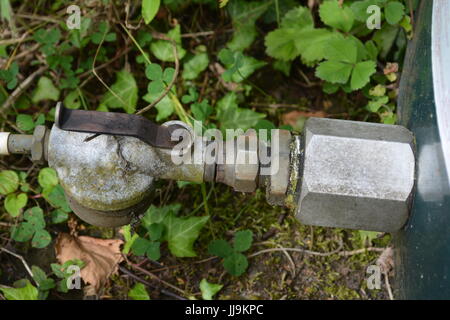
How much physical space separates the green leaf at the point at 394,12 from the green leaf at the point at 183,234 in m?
0.75

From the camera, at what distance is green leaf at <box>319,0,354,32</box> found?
4.86 ft

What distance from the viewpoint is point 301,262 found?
151 cm

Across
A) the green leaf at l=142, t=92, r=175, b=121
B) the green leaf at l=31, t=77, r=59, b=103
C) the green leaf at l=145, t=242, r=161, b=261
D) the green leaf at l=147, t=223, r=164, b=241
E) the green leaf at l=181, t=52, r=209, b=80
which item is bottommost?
the green leaf at l=145, t=242, r=161, b=261

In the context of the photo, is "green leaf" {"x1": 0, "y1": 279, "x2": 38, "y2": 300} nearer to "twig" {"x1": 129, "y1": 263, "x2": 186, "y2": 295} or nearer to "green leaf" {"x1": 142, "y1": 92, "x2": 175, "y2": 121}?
"twig" {"x1": 129, "y1": 263, "x2": 186, "y2": 295}

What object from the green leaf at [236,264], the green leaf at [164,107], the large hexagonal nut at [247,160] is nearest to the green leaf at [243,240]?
the green leaf at [236,264]

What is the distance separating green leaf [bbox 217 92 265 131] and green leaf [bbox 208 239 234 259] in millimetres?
356

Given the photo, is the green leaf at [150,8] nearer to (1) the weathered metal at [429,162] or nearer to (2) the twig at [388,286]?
(1) the weathered metal at [429,162]

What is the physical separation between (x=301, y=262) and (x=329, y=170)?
1.64 feet

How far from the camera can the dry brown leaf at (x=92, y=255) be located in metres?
1.48

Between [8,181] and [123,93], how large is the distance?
442 millimetres

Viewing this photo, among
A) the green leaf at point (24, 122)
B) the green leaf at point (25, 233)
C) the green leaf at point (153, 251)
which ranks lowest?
the green leaf at point (153, 251)

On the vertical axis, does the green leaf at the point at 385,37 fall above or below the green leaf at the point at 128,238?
above

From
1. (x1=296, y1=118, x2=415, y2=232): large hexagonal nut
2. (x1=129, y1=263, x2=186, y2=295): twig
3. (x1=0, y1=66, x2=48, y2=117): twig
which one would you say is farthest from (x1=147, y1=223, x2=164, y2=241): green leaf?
(x1=0, y1=66, x2=48, y2=117): twig
